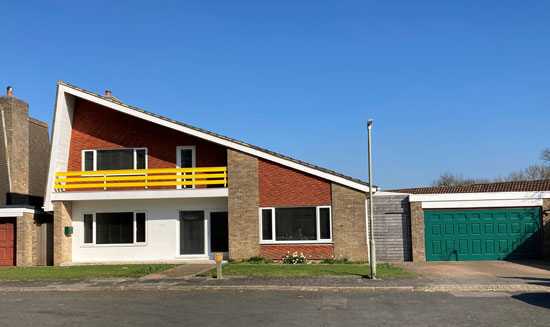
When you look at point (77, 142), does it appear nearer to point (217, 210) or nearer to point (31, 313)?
point (217, 210)

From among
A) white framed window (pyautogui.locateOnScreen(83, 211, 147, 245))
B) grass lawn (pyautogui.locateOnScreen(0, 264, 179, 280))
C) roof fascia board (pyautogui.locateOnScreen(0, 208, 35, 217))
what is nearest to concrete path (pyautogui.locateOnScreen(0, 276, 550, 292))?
grass lawn (pyautogui.locateOnScreen(0, 264, 179, 280))

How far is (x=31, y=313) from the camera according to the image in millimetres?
11234

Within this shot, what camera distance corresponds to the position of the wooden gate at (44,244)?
73.8ft

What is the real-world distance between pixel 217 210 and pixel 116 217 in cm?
455

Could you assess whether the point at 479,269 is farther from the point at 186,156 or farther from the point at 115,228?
the point at 115,228

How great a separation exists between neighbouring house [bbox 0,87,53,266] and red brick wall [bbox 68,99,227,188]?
9.82 ft

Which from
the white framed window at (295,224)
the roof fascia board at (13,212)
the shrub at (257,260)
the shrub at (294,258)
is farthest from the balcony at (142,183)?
the shrub at (294,258)

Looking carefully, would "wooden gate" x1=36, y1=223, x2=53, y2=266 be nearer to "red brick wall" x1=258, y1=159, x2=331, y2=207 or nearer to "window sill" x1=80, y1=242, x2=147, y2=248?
"window sill" x1=80, y1=242, x2=147, y2=248

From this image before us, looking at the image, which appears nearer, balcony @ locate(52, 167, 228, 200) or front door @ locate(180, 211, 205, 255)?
balcony @ locate(52, 167, 228, 200)

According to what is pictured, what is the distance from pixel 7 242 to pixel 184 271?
9.09m

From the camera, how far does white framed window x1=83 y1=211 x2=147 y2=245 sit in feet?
74.9

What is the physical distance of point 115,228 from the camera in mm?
23016

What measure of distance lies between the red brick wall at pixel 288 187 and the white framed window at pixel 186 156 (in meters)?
3.27

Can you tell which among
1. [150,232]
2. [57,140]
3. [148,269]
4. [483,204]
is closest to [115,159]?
[57,140]
